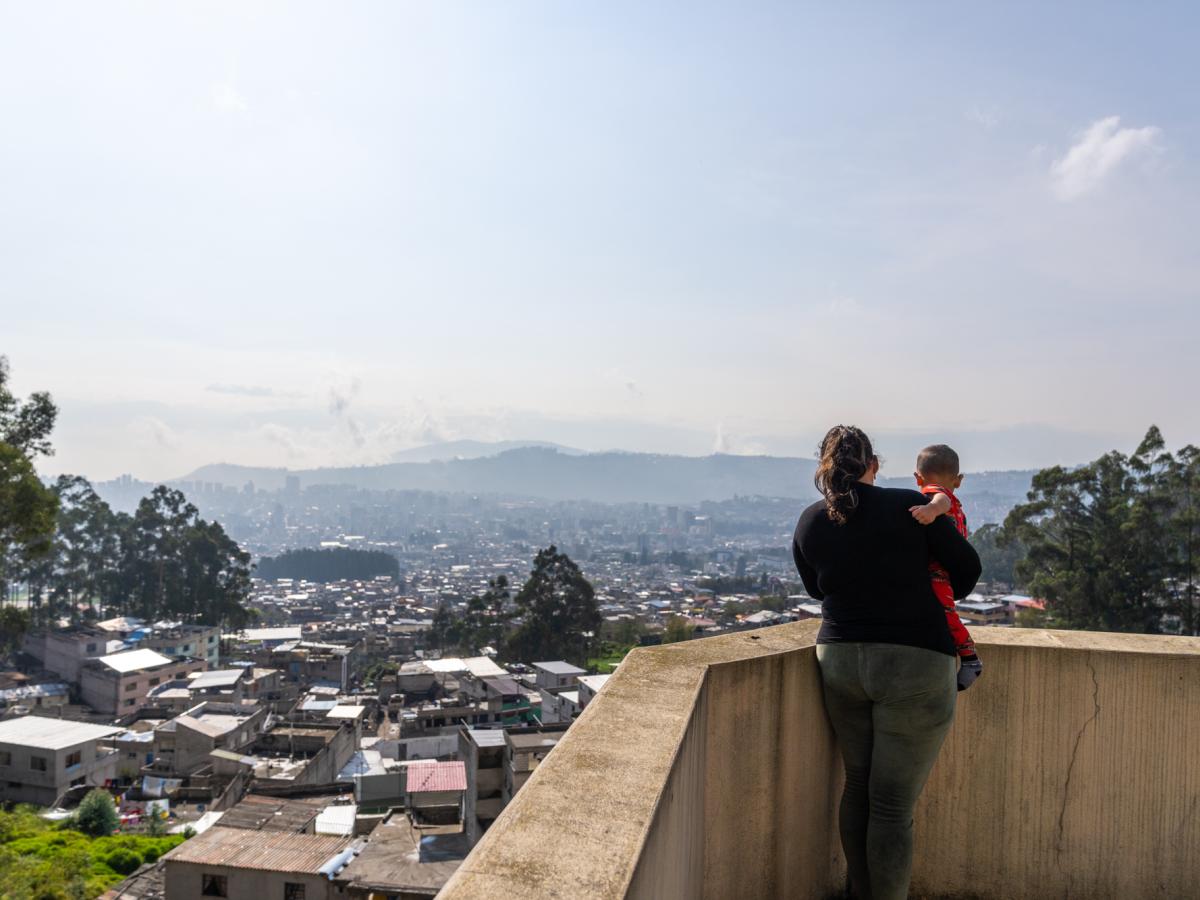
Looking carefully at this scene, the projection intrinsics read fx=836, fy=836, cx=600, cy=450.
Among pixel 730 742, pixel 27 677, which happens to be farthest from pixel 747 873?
pixel 27 677

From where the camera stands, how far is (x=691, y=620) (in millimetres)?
43906

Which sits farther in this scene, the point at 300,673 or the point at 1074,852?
the point at 300,673

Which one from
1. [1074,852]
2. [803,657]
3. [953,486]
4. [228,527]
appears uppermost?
[953,486]

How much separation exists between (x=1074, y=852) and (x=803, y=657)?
997mm

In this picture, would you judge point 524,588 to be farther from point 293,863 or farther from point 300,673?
point 293,863

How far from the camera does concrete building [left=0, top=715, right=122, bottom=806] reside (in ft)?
61.0

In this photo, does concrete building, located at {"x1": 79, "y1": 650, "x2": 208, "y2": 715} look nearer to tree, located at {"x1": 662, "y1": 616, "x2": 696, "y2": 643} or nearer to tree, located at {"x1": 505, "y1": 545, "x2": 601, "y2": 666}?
tree, located at {"x1": 505, "y1": 545, "x2": 601, "y2": 666}

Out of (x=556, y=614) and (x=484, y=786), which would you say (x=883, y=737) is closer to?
(x=484, y=786)

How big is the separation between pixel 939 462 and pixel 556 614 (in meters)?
32.7

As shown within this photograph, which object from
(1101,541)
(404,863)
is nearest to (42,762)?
(404,863)

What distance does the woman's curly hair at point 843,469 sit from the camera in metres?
1.84

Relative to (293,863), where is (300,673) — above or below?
below

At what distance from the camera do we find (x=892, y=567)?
70.8 inches

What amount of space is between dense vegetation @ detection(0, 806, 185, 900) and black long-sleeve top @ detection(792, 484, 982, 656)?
1232cm
